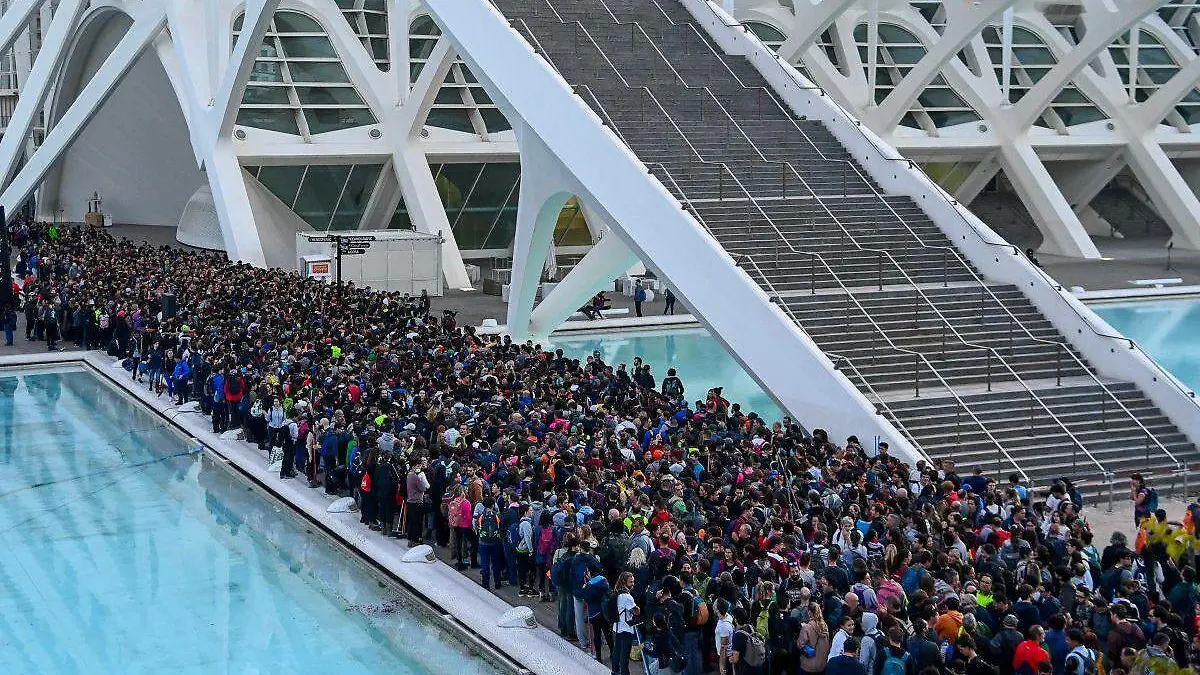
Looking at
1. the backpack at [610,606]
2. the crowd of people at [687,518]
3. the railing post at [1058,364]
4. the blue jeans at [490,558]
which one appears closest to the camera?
the crowd of people at [687,518]

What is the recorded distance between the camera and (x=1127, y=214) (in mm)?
48812

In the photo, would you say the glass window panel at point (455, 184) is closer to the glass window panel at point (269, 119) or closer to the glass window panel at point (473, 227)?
the glass window panel at point (473, 227)

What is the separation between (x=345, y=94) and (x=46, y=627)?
26600 millimetres

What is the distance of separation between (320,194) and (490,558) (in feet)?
86.7

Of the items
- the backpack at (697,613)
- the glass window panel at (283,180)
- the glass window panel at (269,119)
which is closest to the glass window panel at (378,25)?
the glass window panel at (269,119)

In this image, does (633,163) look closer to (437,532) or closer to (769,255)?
(769,255)

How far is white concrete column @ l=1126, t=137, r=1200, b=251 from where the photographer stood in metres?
42.6

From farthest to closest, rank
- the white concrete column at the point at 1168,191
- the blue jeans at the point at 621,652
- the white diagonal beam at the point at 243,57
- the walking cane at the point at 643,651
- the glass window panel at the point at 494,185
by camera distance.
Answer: the white concrete column at the point at 1168,191 → the glass window panel at the point at 494,185 → the white diagonal beam at the point at 243,57 → the blue jeans at the point at 621,652 → the walking cane at the point at 643,651

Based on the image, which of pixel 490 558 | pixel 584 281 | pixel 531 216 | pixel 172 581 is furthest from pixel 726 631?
pixel 531 216

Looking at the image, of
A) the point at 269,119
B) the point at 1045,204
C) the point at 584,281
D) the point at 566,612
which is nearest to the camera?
the point at 566,612

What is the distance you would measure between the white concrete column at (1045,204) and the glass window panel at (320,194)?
1805cm

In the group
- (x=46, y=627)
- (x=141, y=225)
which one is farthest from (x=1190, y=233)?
(x=46, y=627)

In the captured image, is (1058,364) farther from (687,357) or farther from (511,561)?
(687,357)

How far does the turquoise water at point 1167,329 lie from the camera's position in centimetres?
2702
